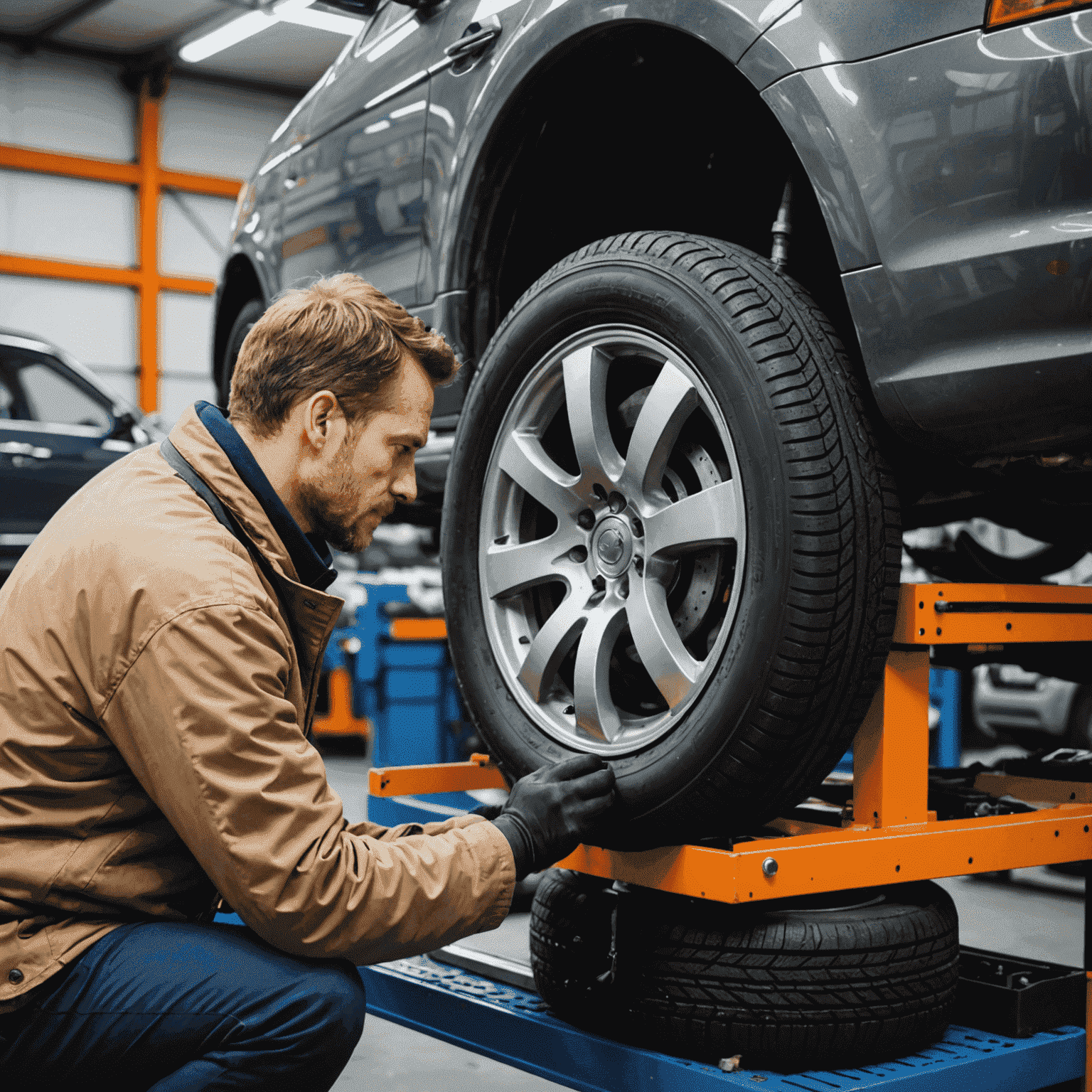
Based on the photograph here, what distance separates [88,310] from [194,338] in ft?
3.94

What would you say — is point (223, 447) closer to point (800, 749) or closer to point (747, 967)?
point (800, 749)

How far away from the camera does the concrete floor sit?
97.9 inches

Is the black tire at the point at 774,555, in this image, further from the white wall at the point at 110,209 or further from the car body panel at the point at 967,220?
the white wall at the point at 110,209

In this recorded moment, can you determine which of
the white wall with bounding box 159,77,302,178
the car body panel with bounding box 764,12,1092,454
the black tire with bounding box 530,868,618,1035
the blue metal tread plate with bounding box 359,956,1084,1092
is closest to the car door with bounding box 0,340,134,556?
the blue metal tread plate with bounding box 359,956,1084,1092

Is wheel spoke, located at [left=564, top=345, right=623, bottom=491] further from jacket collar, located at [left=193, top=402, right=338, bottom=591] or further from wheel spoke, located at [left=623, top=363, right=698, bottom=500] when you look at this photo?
jacket collar, located at [left=193, top=402, right=338, bottom=591]

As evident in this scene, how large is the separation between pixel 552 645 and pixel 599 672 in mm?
96

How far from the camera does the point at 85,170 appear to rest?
1380 centimetres

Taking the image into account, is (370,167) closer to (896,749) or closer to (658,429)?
(658,429)

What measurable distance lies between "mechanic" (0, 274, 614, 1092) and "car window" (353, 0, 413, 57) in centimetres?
137

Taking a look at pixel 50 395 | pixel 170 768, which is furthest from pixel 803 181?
pixel 50 395

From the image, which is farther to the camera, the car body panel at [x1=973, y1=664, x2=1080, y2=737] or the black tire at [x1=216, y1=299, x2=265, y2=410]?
the car body panel at [x1=973, y1=664, x2=1080, y2=737]

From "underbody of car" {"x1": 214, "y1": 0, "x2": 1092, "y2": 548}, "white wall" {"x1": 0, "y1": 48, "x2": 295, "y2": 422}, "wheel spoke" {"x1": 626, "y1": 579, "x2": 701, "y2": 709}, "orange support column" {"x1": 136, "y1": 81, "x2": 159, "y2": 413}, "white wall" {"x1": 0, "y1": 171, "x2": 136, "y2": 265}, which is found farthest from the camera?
"orange support column" {"x1": 136, "y1": 81, "x2": 159, "y2": 413}

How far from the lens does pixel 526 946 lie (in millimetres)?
3193

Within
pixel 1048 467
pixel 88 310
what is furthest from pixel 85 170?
pixel 1048 467
